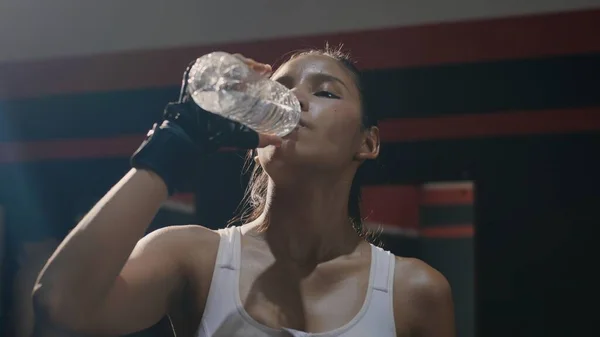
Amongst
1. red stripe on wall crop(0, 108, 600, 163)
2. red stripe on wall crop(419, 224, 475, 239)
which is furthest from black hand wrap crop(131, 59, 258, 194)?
red stripe on wall crop(419, 224, 475, 239)

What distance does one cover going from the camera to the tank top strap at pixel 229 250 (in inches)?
34.6

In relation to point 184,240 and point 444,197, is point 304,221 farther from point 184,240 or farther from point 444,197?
point 444,197

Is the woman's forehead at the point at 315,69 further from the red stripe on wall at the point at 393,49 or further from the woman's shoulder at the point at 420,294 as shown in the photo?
the red stripe on wall at the point at 393,49

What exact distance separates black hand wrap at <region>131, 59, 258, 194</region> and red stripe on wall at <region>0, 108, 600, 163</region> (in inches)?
47.9

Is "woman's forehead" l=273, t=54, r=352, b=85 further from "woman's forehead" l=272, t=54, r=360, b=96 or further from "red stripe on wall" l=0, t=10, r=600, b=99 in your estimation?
"red stripe on wall" l=0, t=10, r=600, b=99

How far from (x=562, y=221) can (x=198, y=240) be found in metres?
1.18

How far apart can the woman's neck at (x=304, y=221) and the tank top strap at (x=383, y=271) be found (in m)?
0.05

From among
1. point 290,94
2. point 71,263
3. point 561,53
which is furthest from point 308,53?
point 561,53

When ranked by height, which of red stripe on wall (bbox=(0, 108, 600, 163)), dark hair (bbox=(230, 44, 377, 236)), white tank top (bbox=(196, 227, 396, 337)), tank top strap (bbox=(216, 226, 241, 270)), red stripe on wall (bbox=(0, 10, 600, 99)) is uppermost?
red stripe on wall (bbox=(0, 10, 600, 99))

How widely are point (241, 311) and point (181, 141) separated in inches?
9.1

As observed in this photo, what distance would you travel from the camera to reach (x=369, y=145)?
3.33 ft

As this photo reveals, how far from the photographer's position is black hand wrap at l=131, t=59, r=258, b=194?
0.73m

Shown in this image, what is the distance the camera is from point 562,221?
1778 mm

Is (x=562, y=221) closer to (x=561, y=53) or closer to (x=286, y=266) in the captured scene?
(x=561, y=53)
